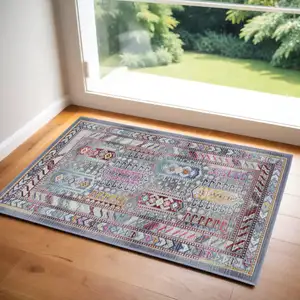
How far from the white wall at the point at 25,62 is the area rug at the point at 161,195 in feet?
0.83

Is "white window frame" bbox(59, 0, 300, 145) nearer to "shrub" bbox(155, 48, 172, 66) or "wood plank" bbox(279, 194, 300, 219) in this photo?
"shrub" bbox(155, 48, 172, 66)

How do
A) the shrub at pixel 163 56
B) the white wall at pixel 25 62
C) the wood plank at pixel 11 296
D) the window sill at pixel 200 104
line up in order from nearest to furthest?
the wood plank at pixel 11 296 < the white wall at pixel 25 62 < the window sill at pixel 200 104 < the shrub at pixel 163 56

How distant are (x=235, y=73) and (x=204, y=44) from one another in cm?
25

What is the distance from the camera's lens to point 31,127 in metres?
2.52

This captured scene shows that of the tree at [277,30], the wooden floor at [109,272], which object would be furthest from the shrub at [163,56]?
the wooden floor at [109,272]

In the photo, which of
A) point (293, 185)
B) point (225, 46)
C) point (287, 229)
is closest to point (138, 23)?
point (225, 46)

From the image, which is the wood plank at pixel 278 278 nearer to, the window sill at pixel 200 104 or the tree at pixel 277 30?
the window sill at pixel 200 104

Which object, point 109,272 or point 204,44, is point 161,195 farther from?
point 204,44

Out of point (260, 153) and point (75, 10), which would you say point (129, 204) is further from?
point (75, 10)

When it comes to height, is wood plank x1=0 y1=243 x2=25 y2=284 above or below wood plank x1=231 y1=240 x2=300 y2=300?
above

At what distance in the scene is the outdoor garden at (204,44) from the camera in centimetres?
242

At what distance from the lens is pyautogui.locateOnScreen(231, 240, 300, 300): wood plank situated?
157 centimetres

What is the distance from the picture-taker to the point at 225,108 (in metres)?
2.59

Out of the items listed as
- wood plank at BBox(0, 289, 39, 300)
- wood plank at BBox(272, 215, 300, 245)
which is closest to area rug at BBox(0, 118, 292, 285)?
wood plank at BBox(272, 215, 300, 245)
